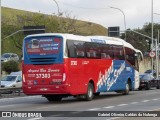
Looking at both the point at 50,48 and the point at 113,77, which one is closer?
the point at 50,48

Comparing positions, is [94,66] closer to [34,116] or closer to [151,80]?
[34,116]

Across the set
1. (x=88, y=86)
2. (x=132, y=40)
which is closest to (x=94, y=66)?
(x=88, y=86)

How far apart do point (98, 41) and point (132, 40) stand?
86787 millimetres

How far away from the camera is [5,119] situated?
17.4 m

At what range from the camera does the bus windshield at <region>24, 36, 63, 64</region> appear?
1056 inches

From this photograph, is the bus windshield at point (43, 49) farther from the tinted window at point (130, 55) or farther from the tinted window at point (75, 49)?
the tinted window at point (130, 55)

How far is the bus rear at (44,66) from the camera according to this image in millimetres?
26734

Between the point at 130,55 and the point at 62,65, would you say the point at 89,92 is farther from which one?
the point at 130,55

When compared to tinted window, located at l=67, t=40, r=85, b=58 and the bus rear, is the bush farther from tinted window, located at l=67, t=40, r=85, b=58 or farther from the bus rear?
the bus rear

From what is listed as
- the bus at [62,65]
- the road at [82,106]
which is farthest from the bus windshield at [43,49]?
the road at [82,106]

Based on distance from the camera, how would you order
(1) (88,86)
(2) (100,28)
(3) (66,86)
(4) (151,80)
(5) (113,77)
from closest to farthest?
(3) (66,86), (1) (88,86), (5) (113,77), (4) (151,80), (2) (100,28)

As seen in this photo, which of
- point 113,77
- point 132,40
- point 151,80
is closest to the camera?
point 113,77

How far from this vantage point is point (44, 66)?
27047 millimetres

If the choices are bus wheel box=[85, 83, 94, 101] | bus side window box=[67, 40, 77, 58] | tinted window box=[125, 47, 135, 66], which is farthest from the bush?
bus side window box=[67, 40, 77, 58]
